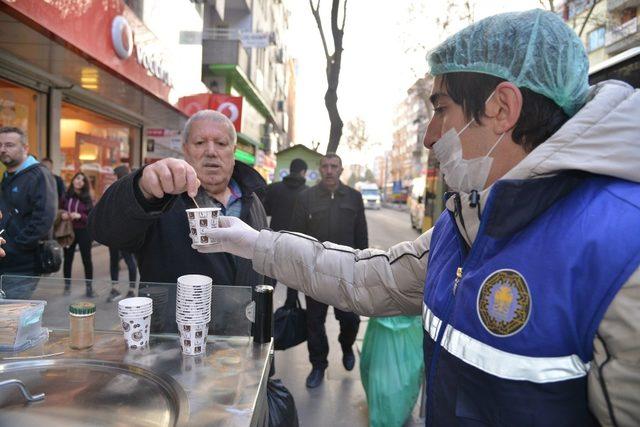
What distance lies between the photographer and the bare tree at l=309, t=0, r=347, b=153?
8.67m

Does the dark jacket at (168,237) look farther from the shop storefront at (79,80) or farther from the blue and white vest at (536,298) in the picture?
the shop storefront at (79,80)

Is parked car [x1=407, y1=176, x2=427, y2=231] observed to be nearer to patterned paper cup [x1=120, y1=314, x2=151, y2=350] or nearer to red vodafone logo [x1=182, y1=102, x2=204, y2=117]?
red vodafone logo [x1=182, y1=102, x2=204, y2=117]

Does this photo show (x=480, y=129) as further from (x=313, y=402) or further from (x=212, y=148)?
(x=313, y=402)

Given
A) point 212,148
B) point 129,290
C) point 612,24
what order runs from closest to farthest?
point 129,290, point 212,148, point 612,24

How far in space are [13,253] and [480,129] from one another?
3887mm

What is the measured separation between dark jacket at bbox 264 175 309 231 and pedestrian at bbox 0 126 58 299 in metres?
2.81

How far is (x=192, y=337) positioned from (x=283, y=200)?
456cm

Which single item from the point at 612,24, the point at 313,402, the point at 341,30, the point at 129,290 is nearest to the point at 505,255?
the point at 129,290

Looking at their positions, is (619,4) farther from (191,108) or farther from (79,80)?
(79,80)

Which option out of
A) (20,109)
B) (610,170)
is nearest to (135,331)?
(610,170)

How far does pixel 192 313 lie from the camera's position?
139cm

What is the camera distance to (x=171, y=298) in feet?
5.21

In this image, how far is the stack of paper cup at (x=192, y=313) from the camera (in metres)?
1.38

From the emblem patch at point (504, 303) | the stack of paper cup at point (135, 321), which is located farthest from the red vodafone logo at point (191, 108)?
the emblem patch at point (504, 303)
